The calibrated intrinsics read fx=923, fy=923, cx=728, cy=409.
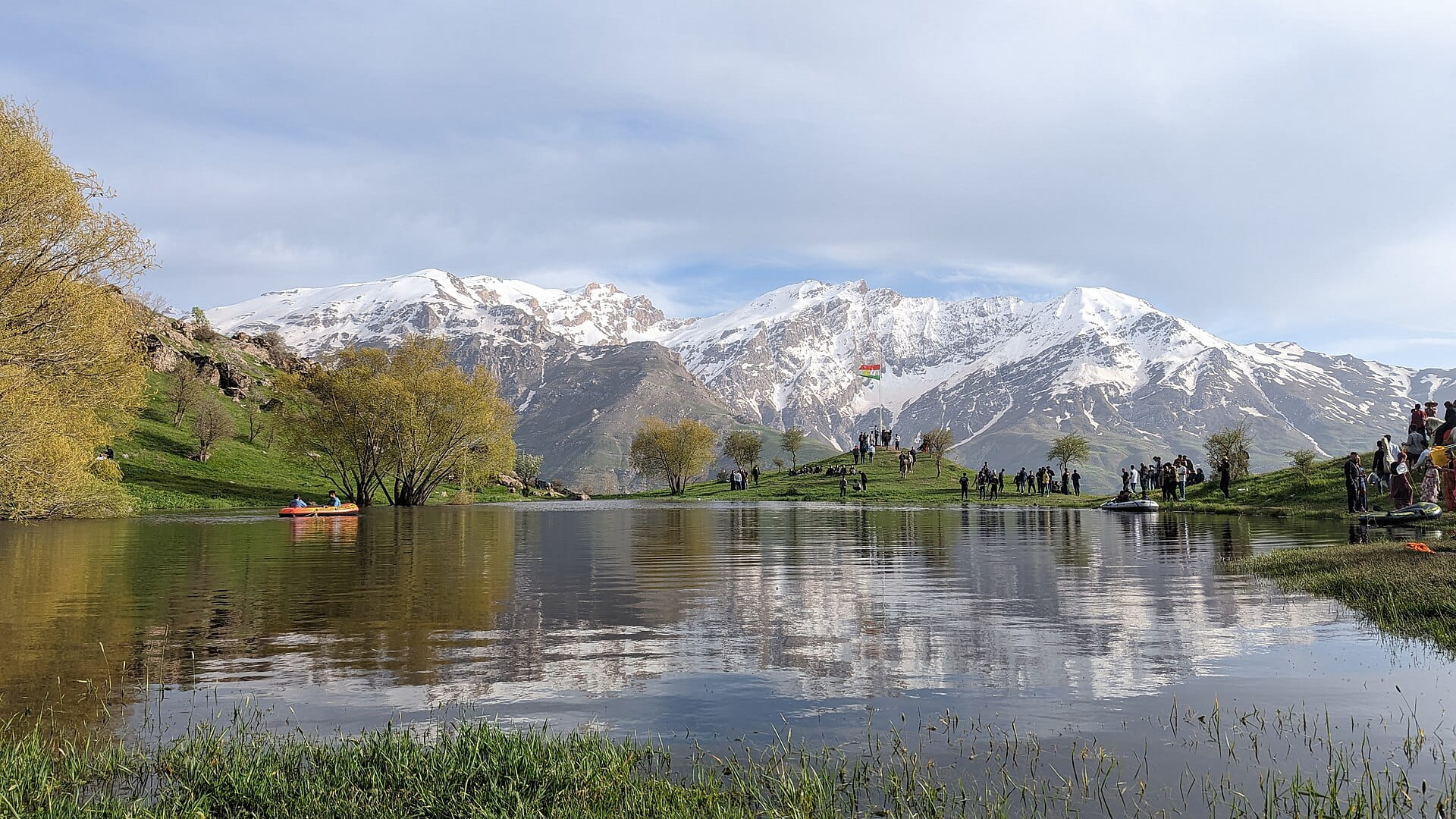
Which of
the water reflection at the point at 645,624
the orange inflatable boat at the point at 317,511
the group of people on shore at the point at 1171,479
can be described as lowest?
the water reflection at the point at 645,624

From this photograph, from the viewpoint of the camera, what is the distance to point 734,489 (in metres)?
125

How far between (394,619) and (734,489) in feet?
354

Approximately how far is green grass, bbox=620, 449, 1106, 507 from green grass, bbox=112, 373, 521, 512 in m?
40.1

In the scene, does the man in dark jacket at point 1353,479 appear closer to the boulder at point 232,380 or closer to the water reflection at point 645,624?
the water reflection at point 645,624

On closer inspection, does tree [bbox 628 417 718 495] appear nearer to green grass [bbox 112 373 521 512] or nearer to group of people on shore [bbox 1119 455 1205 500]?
green grass [bbox 112 373 521 512]

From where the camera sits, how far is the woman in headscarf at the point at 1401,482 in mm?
38562

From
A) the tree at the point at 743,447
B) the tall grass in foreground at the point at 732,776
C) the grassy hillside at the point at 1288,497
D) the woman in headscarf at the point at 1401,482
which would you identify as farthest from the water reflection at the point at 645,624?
the tree at the point at 743,447

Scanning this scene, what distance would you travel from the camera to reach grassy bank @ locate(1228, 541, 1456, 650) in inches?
605

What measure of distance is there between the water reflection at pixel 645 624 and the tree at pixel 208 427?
8548cm

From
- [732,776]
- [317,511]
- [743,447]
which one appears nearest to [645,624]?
[732,776]

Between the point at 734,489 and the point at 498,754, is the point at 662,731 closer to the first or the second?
the point at 498,754

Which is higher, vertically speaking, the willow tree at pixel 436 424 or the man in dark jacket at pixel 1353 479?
the willow tree at pixel 436 424

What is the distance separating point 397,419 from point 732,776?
286 ft

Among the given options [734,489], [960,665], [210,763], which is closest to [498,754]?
[210,763]
